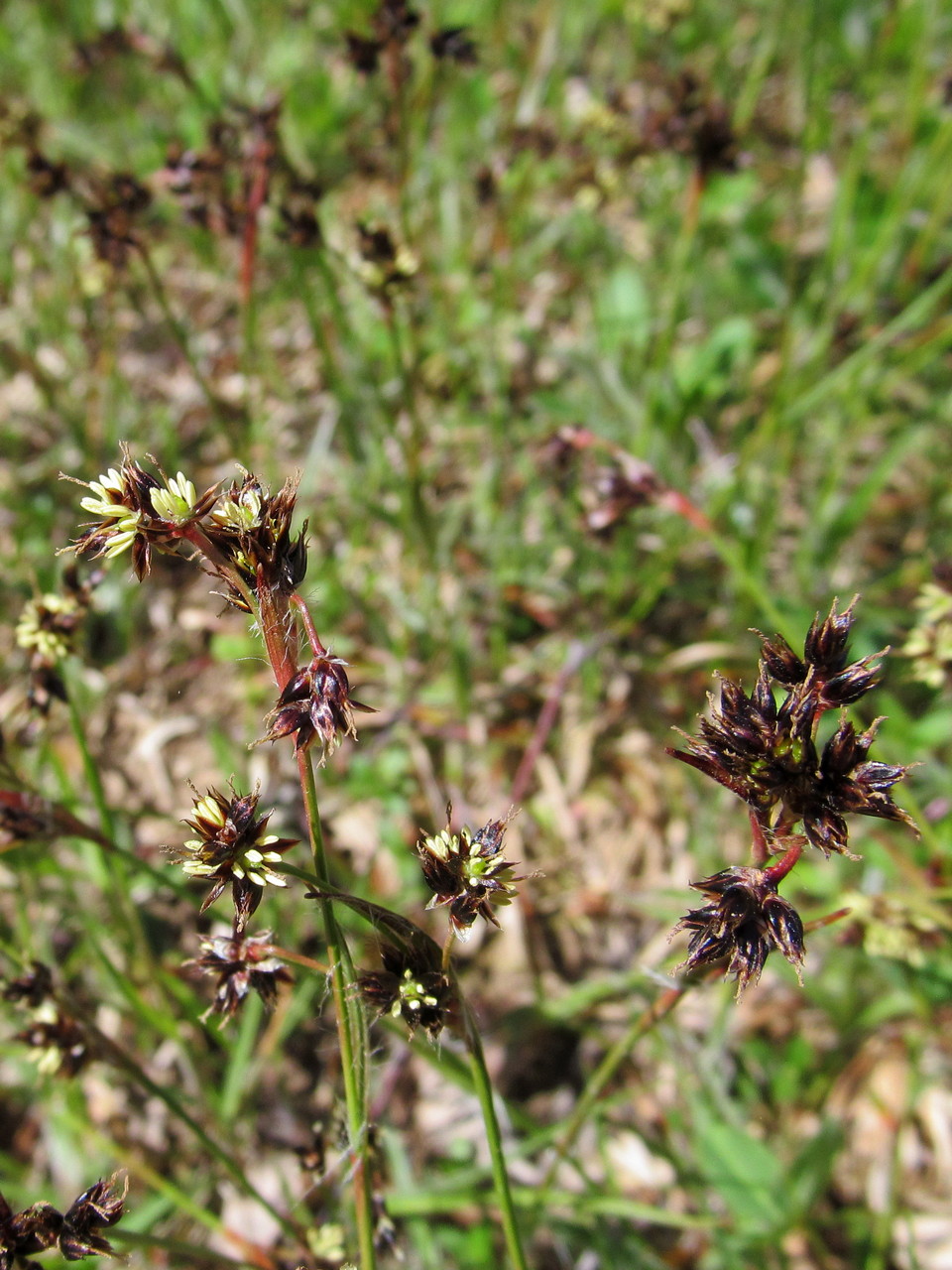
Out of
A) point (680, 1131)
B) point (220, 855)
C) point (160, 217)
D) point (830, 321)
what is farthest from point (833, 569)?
point (160, 217)

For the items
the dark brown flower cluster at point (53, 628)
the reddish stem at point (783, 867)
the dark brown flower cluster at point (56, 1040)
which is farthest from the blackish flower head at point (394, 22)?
the dark brown flower cluster at point (56, 1040)

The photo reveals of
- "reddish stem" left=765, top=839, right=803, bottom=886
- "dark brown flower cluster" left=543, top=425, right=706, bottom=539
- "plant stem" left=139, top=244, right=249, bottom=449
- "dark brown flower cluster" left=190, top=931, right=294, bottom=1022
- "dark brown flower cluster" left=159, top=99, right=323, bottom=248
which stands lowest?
"dark brown flower cluster" left=190, top=931, right=294, bottom=1022

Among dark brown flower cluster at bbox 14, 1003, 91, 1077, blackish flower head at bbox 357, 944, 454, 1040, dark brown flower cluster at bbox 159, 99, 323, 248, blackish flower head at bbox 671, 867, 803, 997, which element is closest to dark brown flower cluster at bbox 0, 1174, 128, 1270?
blackish flower head at bbox 357, 944, 454, 1040

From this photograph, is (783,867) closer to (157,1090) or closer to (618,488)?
(157,1090)

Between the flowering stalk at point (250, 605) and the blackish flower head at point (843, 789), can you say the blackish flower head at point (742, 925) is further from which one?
the flowering stalk at point (250, 605)

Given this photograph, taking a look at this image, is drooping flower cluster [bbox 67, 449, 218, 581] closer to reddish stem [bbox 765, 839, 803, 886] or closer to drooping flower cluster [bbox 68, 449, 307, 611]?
drooping flower cluster [bbox 68, 449, 307, 611]

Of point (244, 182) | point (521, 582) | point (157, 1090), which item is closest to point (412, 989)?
point (157, 1090)
